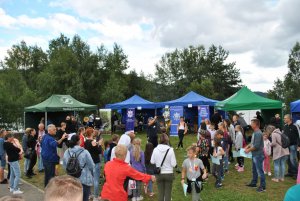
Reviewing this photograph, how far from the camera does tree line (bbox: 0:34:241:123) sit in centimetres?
3663

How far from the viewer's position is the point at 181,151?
14.4m

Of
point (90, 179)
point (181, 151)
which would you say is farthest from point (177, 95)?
point (90, 179)

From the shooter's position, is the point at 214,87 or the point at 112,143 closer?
the point at 112,143

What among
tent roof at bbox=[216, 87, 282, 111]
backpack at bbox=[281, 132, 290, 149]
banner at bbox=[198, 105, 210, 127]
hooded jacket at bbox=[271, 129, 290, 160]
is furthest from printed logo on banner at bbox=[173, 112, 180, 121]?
backpack at bbox=[281, 132, 290, 149]

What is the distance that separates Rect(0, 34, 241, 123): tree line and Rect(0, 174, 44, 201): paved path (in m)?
15.7

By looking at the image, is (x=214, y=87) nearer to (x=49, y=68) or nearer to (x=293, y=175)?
(x=49, y=68)

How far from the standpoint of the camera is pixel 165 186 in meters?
6.55

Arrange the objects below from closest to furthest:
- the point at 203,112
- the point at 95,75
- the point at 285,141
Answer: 1. the point at 285,141
2. the point at 203,112
3. the point at 95,75

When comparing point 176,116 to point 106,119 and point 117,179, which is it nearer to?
point 106,119

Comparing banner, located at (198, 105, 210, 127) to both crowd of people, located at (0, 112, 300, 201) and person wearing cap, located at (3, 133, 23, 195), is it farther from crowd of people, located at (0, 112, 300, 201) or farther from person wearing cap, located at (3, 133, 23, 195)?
person wearing cap, located at (3, 133, 23, 195)

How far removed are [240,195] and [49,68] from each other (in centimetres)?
3505

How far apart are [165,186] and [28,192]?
14.0 ft

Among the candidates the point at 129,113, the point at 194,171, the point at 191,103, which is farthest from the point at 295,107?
the point at 129,113

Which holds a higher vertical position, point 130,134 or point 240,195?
point 130,134
